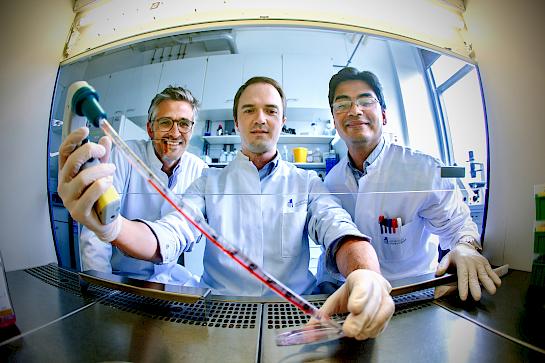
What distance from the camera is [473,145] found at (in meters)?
0.50

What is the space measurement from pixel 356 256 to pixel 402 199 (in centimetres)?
18

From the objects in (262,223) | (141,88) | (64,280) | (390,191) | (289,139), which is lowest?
(64,280)

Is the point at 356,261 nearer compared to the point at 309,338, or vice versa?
the point at 309,338

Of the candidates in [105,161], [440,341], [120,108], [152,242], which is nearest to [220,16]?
[120,108]

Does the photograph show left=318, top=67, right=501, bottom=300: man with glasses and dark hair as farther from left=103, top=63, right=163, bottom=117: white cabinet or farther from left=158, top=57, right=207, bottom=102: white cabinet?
left=103, top=63, right=163, bottom=117: white cabinet

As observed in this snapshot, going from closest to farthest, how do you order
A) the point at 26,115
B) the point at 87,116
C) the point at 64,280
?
the point at 87,116 < the point at 26,115 < the point at 64,280

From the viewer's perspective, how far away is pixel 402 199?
51cm

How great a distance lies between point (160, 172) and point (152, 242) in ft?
0.54

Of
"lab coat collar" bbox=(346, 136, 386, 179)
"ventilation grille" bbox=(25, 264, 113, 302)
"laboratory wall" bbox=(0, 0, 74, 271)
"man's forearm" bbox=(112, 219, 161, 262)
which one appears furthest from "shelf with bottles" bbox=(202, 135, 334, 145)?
"ventilation grille" bbox=(25, 264, 113, 302)

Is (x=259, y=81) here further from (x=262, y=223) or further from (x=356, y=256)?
(x=356, y=256)

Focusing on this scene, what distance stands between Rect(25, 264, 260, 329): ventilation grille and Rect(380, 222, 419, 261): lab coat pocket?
36 centimetres

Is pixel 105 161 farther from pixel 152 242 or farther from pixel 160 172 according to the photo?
pixel 152 242

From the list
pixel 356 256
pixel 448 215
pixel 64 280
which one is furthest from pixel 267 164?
pixel 64 280

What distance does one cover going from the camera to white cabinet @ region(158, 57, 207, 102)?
0.47 metres
